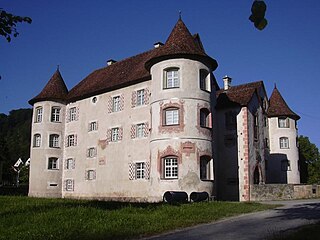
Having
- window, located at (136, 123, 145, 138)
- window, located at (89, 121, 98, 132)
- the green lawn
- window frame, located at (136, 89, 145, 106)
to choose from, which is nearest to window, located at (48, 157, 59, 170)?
window, located at (89, 121, 98, 132)

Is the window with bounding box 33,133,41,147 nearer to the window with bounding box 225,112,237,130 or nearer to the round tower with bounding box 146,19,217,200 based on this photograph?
the round tower with bounding box 146,19,217,200

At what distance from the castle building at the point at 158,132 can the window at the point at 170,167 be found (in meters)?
0.06

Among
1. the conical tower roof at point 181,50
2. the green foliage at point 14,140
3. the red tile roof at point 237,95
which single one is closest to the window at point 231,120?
the red tile roof at point 237,95

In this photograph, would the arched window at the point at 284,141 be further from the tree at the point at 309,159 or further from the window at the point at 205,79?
the window at the point at 205,79

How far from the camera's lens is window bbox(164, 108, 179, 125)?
2587 centimetres

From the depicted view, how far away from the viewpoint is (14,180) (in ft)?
253

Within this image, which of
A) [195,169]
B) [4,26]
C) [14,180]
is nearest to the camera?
[4,26]

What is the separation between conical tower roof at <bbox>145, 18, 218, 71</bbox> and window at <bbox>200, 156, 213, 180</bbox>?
6740mm

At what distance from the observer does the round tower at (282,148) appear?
38594mm

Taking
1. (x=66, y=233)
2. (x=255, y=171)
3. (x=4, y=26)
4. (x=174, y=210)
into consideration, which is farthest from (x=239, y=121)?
(x=4, y=26)

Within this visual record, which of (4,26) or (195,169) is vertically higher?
(4,26)

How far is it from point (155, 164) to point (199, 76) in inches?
263

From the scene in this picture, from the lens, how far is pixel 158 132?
84.9 ft

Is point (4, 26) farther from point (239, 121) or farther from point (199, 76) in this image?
point (239, 121)
